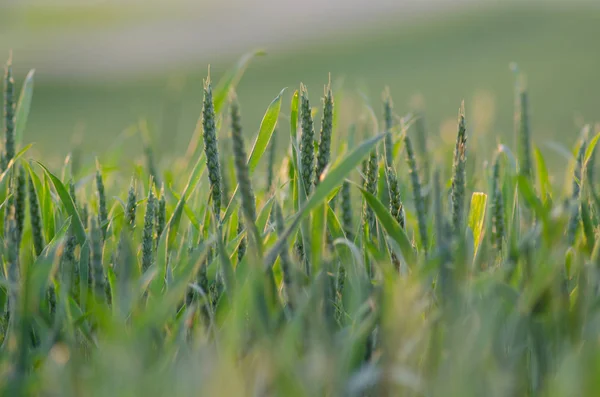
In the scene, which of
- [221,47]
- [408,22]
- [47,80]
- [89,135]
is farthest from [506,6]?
[89,135]

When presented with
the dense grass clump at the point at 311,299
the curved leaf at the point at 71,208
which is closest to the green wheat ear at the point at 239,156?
the dense grass clump at the point at 311,299

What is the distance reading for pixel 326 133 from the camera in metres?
0.88

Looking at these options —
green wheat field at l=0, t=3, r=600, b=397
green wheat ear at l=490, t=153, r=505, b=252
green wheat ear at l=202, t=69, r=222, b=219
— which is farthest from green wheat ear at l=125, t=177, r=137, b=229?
green wheat ear at l=490, t=153, r=505, b=252

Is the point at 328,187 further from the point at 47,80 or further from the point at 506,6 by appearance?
the point at 506,6

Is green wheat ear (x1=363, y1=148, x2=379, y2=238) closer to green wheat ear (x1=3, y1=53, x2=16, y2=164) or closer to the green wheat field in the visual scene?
the green wheat field

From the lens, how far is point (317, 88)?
7.54 metres

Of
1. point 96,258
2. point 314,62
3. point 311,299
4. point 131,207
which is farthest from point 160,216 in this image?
point 314,62

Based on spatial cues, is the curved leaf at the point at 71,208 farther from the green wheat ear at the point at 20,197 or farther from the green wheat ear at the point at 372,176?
the green wheat ear at the point at 372,176

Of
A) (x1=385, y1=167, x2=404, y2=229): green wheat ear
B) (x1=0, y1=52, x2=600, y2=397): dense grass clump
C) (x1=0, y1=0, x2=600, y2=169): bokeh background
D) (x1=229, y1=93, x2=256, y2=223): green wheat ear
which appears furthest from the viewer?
(x1=0, y1=0, x2=600, y2=169): bokeh background

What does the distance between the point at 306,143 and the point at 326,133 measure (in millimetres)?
45

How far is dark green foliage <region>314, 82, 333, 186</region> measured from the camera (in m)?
0.86

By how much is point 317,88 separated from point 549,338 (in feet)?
22.9

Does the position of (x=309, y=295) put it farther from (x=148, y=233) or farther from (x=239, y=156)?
(x=148, y=233)

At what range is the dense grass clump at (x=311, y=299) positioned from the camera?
1.83 feet
